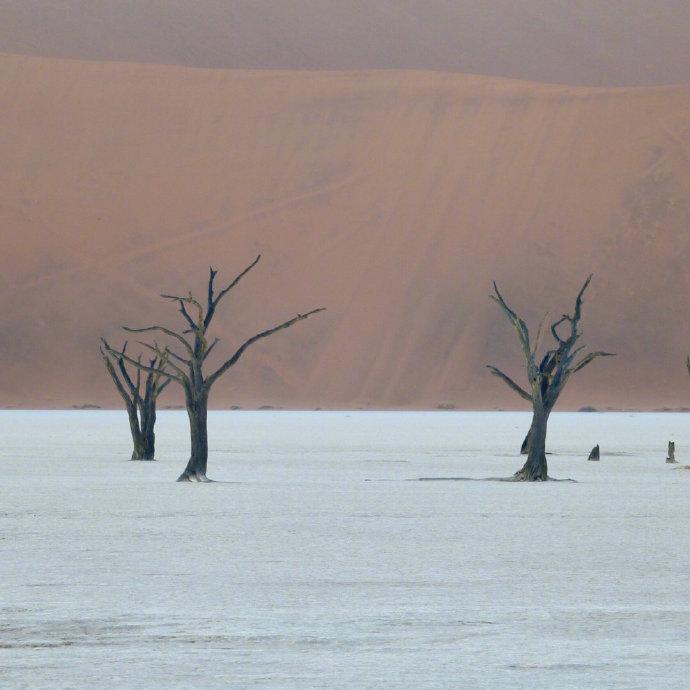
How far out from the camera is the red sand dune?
76.7m

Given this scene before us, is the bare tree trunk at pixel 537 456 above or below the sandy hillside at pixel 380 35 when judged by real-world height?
below

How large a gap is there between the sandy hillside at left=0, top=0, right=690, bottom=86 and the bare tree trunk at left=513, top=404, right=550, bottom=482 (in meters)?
85.1

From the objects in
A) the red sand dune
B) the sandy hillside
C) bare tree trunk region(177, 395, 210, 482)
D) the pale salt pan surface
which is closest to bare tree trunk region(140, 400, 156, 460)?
the pale salt pan surface

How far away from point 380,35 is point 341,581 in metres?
101

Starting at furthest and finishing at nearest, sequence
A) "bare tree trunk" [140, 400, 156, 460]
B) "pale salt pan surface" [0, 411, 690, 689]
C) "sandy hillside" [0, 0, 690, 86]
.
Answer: "sandy hillside" [0, 0, 690, 86], "bare tree trunk" [140, 400, 156, 460], "pale salt pan surface" [0, 411, 690, 689]

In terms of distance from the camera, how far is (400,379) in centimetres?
7688

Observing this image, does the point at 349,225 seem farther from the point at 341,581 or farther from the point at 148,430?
the point at 341,581

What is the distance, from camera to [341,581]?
10469mm

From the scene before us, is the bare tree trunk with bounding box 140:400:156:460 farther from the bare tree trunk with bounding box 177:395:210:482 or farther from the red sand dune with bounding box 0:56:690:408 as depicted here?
the red sand dune with bounding box 0:56:690:408

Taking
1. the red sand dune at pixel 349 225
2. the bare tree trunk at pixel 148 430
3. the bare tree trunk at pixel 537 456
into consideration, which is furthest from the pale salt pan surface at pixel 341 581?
the red sand dune at pixel 349 225

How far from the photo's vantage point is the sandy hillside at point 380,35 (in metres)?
106

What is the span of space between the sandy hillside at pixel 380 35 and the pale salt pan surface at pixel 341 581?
8530 cm

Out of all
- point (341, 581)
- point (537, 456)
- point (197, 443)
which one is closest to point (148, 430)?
point (197, 443)

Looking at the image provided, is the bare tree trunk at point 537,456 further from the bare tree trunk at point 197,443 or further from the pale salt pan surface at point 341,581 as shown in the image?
the bare tree trunk at point 197,443
